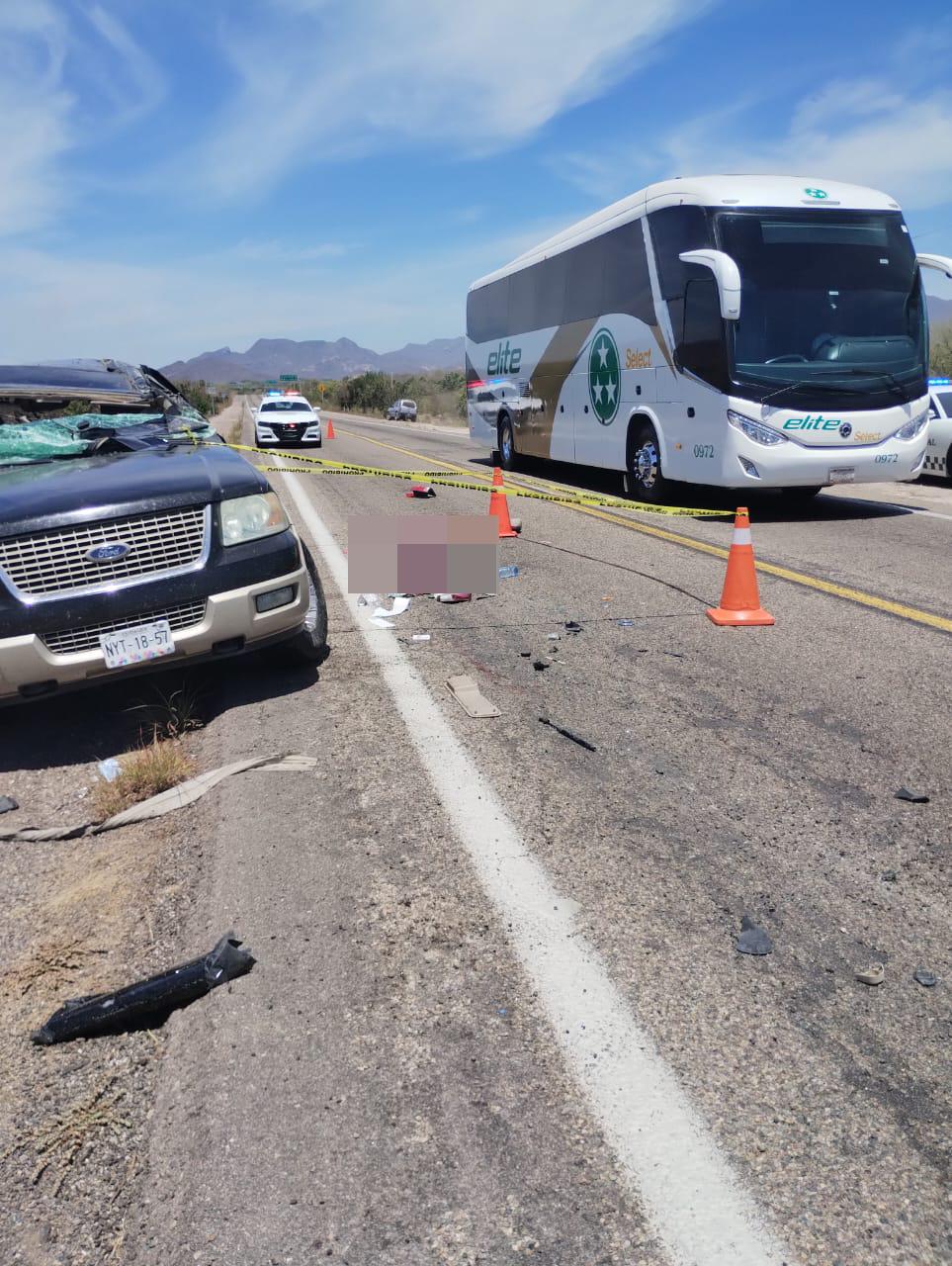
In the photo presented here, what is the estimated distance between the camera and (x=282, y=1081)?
2416mm

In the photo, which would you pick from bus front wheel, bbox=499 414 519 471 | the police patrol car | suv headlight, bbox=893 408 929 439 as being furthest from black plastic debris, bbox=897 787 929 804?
bus front wheel, bbox=499 414 519 471

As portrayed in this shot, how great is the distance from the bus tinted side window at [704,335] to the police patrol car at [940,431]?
18.6 feet

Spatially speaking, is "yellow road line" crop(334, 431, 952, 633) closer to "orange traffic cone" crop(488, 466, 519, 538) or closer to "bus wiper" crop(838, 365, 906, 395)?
"orange traffic cone" crop(488, 466, 519, 538)

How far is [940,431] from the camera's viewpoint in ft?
50.6

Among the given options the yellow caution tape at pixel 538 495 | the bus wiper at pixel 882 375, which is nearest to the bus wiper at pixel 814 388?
the bus wiper at pixel 882 375

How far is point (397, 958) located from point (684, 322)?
10.1 metres

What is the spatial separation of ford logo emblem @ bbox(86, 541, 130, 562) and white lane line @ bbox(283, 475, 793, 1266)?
5.87 ft

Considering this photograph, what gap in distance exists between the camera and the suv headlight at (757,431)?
35.6ft

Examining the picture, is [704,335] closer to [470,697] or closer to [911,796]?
[470,697]

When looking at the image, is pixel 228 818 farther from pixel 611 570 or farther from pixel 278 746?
pixel 611 570

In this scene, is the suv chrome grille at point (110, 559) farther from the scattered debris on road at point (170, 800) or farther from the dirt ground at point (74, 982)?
the scattered debris on road at point (170, 800)

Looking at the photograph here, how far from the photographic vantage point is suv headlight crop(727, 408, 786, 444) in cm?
1084

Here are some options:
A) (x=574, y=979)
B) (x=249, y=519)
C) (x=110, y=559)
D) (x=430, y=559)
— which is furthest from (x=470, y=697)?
(x=430, y=559)

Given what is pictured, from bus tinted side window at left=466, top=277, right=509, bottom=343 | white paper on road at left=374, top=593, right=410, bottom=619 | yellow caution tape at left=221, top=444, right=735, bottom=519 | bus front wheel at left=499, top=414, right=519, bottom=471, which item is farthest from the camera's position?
bus front wheel at left=499, top=414, right=519, bottom=471
